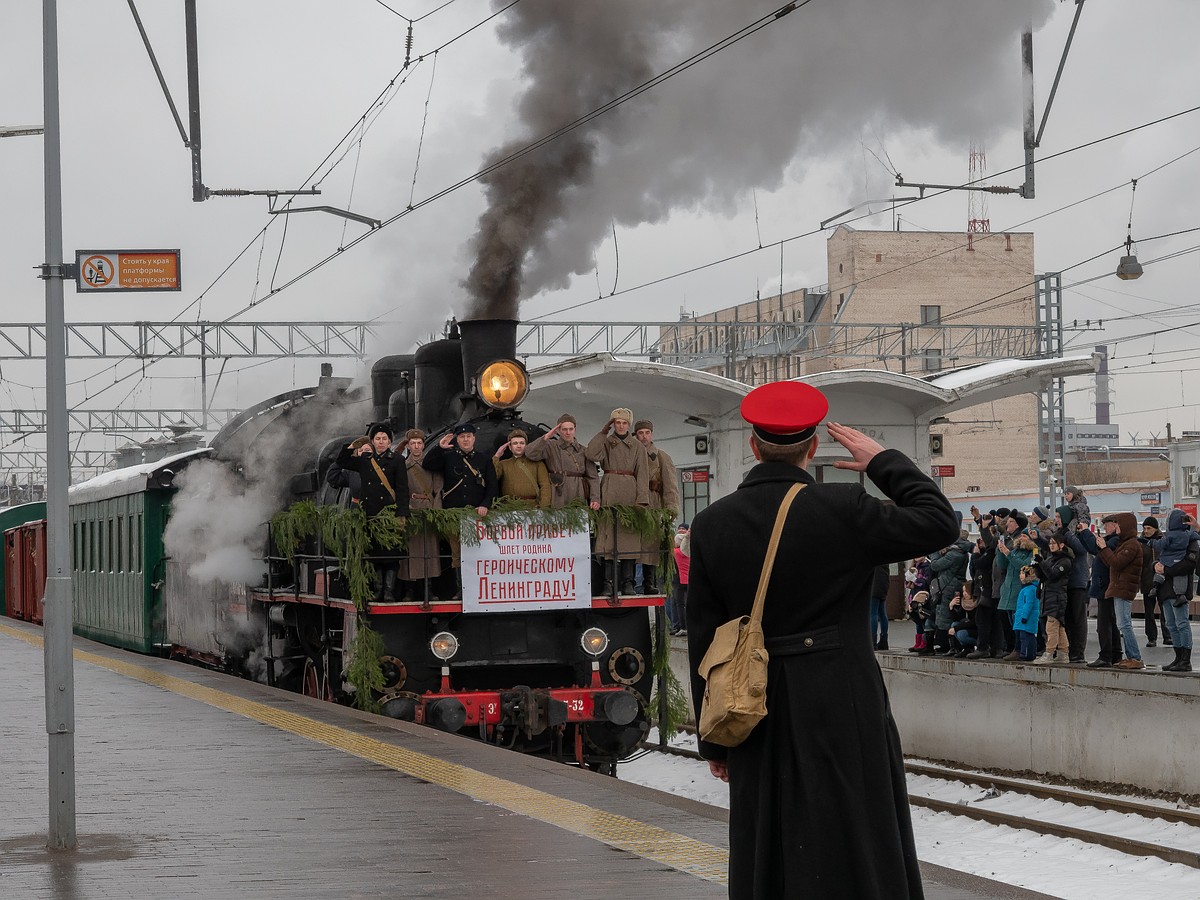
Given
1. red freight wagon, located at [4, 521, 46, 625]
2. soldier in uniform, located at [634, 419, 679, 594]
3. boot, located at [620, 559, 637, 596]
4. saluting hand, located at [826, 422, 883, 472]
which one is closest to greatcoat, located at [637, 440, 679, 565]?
soldier in uniform, located at [634, 419, 679, 594]

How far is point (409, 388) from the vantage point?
13711mm

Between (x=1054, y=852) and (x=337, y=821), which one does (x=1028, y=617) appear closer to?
(x=1054, y=852)

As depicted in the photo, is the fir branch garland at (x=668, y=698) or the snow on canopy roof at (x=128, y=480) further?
the snow on canopy roof at (x=128, y=480)

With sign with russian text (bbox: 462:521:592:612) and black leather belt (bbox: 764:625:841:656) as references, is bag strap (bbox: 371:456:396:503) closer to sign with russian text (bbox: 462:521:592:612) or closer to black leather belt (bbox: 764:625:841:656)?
sign with russian text (bbox: 462:521:592:612)

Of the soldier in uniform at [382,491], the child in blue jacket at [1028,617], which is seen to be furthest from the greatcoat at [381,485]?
the child in blue jacket at [1028,617]

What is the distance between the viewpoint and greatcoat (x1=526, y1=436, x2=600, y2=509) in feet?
38.0

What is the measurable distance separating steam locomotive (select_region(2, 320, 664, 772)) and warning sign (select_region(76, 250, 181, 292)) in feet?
13.6

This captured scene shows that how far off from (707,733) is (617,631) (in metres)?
7.85

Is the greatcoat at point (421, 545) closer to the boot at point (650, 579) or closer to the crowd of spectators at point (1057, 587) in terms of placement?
the boot at point (650, 579)

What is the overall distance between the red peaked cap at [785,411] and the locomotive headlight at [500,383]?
7.96 m

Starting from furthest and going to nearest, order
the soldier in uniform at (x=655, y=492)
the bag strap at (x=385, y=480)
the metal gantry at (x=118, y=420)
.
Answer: the metal gantry at (x=118, y=420)
the soldier in uniform at (x=655, y=492)
the bag strap at (x=385, y=480)

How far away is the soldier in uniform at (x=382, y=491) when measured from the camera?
1118 centimetres

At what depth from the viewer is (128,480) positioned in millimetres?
19547

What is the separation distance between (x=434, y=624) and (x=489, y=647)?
0.46m
